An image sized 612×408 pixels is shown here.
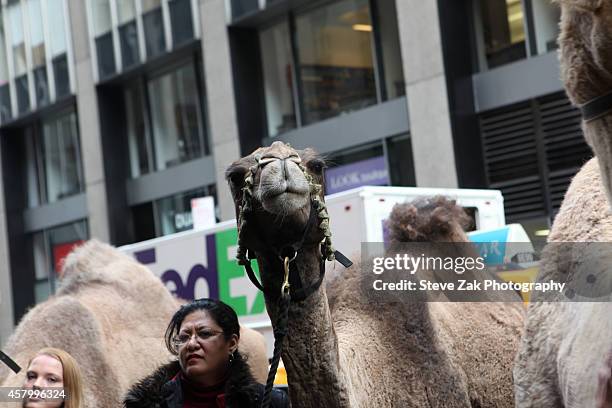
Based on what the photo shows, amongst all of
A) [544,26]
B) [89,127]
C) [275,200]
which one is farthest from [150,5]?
[275,200]

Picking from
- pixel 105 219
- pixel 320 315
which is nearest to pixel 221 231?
pixel 320 315

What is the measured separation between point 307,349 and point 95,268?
16.7 ft

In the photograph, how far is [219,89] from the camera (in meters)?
21.8

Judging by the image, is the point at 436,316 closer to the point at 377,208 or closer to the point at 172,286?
the point at 377,208

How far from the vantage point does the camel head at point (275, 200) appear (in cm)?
425

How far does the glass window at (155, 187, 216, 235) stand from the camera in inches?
915

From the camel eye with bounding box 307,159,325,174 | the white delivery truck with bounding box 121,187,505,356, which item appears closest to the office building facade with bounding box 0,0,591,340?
the white delivery truck with bounding box 121,187,505,356

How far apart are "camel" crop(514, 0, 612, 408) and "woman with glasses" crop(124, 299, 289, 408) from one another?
123 centimetres

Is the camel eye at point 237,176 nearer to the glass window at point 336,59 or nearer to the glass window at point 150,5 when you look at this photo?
the glass window at point 336,59

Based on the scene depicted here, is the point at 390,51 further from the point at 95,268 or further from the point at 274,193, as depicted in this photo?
A: the point at 274,193

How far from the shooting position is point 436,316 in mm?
6336

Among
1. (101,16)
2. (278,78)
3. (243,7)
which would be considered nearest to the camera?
(243,7)

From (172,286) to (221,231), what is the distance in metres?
1.19

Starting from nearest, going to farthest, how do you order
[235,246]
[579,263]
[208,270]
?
[579,263] → [235,246] → [208,270]
